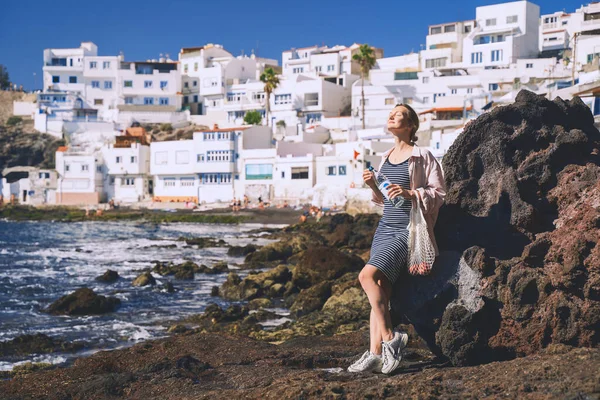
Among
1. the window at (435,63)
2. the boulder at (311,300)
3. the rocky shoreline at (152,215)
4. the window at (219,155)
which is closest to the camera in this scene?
the boulder at (311,300)

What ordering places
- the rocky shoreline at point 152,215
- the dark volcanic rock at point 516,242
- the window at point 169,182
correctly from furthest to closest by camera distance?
the window at point 169,182
the rocky shoreline at point 152,215
the dark volcanic rock at point 516,242

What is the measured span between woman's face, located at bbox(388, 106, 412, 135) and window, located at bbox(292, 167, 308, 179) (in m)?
55.8

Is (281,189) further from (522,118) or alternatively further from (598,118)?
(522,118)

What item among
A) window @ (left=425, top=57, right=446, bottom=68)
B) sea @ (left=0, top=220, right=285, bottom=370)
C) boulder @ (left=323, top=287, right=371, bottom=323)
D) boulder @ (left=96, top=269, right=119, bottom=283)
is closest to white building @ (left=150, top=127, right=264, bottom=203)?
sea @ (left=0, top=220, right=285, bottom=370)

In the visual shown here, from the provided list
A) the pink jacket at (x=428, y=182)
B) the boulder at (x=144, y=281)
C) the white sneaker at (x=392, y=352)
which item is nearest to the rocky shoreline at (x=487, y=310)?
the white sneaker at (x=392, y=352)

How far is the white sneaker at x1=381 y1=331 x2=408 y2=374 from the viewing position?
6.43 metres

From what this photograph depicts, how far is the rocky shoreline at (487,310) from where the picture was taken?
5734 millimetres

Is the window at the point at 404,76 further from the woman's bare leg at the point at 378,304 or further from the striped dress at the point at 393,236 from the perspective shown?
the woman's bare leg at the point at 378,304

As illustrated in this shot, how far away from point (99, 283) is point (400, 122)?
20490mm

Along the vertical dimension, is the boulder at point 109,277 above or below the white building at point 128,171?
below

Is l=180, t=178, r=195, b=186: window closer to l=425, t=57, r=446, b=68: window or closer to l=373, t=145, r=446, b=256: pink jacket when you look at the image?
l=425, t=57, r=446, b=68: window

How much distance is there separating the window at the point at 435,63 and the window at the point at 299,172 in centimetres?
2516

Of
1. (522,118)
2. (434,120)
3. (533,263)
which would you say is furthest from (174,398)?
(434,120)

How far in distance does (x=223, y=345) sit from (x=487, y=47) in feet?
233
